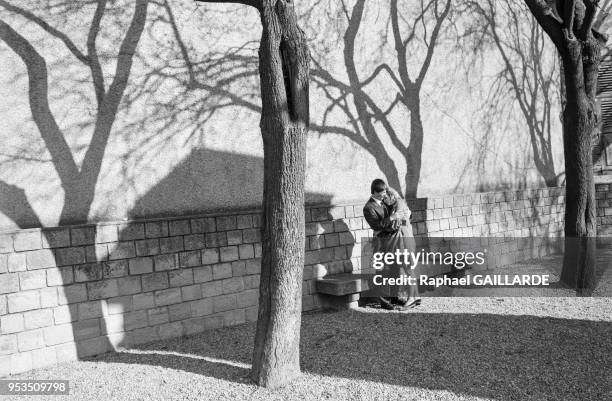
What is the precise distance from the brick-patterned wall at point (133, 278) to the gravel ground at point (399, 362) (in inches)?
8.7

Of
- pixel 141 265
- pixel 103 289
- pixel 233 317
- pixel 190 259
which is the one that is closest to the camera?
pixel 103 289

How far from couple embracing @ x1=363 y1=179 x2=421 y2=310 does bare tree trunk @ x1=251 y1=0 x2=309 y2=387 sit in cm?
275

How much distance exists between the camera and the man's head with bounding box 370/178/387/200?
7422 mm

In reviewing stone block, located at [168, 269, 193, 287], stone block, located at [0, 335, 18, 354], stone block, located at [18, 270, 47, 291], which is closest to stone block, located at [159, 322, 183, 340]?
stone block, located at [168, 269, 193, 287]

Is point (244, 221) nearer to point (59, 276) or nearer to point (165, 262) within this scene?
point (165, 262)

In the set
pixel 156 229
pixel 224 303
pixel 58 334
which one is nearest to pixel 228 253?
pixel 224 303

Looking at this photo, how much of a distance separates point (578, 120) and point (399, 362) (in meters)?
4.70

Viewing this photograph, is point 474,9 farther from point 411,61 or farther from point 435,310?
point 435,310

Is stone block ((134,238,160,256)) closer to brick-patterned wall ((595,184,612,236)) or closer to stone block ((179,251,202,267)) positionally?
stone block ((179,251,202,267))

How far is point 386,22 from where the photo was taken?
9070mm

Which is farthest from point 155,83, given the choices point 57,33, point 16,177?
point 16,177

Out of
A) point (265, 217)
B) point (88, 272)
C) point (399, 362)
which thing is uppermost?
point (265, 217)

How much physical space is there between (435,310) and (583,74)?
13.1ft

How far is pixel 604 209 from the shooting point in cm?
1292
